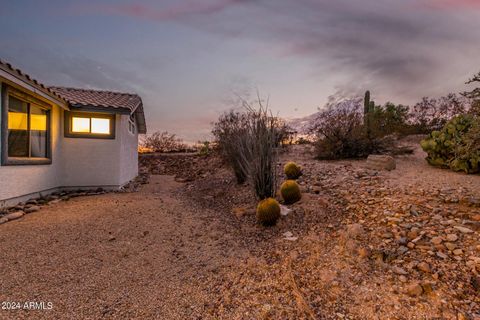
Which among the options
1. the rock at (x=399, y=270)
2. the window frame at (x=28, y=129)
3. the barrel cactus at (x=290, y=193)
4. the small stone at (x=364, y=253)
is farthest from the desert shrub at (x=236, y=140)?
the window frame at (x=28, y=129)

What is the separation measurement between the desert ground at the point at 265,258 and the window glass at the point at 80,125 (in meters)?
2.79

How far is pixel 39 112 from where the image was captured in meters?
5.49

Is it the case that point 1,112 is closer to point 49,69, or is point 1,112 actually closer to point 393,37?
point 49,69

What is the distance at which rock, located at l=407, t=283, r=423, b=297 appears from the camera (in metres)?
1.89

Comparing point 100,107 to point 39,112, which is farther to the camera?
point 100,107

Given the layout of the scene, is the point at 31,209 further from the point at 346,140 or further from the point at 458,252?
the point at 346,140

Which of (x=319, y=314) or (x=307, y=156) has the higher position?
(x=307, y=156)

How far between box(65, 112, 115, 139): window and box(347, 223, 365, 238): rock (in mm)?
6548

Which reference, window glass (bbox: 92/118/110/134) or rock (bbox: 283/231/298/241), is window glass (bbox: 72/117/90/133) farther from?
rock (bbox: 283/231/298/241)

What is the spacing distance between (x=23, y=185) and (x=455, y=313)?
6.95 m

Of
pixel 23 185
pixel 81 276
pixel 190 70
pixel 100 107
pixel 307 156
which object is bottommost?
pixel 81 276

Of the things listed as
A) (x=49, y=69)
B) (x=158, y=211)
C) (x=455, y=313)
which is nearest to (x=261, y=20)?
(x=158, y=211)

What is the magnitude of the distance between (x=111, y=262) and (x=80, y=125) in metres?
5.42

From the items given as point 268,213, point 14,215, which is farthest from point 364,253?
point 14,215
